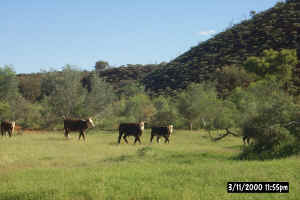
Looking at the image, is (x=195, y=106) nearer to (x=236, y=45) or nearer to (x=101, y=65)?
(x=236, y=45)

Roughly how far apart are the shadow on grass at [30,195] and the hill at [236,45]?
44.3 m

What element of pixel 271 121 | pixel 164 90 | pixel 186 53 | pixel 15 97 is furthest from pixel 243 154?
pixel 186 53

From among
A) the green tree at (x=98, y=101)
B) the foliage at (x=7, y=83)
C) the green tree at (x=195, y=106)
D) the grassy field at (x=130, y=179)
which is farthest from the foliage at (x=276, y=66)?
the foliage at (x=7, y=83)

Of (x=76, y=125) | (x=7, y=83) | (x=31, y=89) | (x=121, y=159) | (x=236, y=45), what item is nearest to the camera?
(x=121, y=159)

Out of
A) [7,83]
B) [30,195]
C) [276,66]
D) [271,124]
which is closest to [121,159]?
[30,195]

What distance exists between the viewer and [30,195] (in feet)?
26.9

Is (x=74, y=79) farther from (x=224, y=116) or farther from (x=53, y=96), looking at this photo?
(x=224, y=116)

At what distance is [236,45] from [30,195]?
179 ft

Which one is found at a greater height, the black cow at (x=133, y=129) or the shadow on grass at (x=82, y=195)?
the black cow at (x=133, y=129)

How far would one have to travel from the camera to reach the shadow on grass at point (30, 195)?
26.7ft

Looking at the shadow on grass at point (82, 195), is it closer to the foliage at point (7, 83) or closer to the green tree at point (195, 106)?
the green tree at point (195, 106)

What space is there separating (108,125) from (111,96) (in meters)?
5.23

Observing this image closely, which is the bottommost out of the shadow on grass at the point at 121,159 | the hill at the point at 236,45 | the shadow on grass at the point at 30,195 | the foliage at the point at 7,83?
the shadow on grass at the point at 30,195

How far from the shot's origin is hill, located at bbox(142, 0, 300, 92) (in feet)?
173
